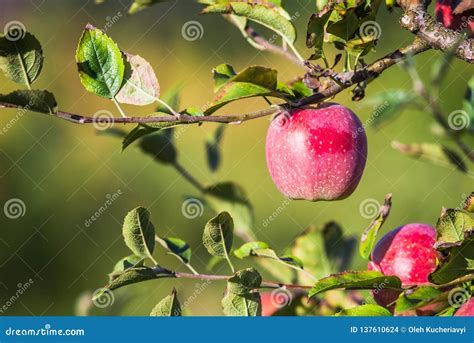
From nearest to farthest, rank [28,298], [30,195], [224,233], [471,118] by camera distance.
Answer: [224,233], [471,118], [28,298], [30,195]

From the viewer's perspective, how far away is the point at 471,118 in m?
0.88

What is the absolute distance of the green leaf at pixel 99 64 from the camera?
0.69m

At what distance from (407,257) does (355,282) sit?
0.16 m

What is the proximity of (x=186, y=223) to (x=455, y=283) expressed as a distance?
3.97 ft

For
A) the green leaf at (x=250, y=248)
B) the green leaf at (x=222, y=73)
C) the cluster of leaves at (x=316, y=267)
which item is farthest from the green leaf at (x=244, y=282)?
the green leaf at (x=222, y=73)

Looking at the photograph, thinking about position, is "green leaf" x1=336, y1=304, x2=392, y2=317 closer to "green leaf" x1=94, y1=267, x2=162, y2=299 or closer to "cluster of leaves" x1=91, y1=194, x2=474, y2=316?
"cluster of leaves" x1=91, y1=194, x2=474, y2=316

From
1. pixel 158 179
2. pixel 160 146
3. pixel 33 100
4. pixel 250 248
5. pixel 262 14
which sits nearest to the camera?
pixel 33 100

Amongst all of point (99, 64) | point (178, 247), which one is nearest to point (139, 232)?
point (178, 247)

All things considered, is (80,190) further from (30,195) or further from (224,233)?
(224,233)

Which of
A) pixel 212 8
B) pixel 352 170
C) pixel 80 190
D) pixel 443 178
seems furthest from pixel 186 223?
pixel 212 8

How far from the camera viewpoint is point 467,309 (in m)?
0.65

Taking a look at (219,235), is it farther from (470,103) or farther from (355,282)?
(470,103)

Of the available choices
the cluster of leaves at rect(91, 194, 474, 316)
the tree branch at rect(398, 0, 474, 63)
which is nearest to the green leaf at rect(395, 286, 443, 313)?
the cluster of leaves at rect(91, 194, 474, 316)

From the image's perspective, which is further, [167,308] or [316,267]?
[316,267]
